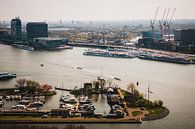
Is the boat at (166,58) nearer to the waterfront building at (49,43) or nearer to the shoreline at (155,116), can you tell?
the waterfront building at (49,43)

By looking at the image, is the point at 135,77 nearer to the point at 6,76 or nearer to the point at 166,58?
the point at 6,76

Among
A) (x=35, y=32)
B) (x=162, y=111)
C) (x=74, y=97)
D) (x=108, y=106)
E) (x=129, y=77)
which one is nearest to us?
(x=162, y=111)

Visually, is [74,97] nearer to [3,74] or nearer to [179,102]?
[179,102]

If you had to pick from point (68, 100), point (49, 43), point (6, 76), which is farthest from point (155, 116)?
point (49, 43)

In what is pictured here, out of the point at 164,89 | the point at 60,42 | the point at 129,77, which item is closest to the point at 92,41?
the point at 60,42

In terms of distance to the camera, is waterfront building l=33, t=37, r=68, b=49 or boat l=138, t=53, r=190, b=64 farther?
waterfront building l=33, t=37, r=68, b=49

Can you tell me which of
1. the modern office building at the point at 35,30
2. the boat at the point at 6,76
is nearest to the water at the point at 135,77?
the boat at the point at 6,76

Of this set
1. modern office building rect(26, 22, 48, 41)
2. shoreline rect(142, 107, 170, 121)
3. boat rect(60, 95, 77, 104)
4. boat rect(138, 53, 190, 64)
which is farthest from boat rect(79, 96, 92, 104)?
modern office building rect(26, 22, 48, 41)

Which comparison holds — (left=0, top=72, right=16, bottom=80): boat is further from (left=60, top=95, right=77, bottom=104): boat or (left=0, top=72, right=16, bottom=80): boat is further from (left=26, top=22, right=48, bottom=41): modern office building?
(left=26, top=22, right=48, bottom=41): modern office building
